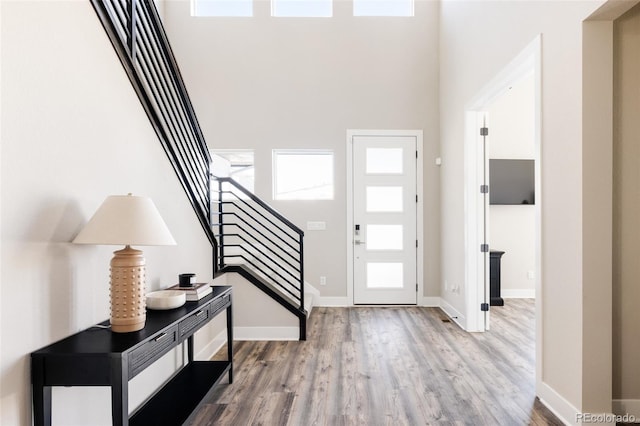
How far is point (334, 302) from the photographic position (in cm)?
483

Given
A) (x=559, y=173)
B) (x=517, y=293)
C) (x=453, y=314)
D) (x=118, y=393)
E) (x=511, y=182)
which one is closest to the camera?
(x=118, y=393)

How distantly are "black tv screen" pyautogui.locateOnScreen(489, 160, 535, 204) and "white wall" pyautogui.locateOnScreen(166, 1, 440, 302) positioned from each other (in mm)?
969

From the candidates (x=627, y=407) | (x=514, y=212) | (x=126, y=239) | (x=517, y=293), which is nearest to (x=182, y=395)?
(x=126, y=239)

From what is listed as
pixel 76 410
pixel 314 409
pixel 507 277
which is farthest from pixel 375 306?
pixel 76 410

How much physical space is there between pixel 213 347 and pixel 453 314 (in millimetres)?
2941

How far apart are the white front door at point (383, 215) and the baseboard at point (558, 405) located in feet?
8.42

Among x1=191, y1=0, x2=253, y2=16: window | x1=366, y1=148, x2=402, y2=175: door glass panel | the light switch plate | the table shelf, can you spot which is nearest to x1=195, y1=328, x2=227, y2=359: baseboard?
the table shelf

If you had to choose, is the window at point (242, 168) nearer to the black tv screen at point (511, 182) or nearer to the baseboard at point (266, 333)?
the baseboard at point (266, 333)

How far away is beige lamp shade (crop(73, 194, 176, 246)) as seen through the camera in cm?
142

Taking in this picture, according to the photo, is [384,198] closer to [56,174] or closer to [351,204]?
[351,204]

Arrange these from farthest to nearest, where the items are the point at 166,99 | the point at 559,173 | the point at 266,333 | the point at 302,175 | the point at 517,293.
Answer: the point at 517,293 < the point at 302,175 < the point at 266,333 < the point at 166,99 < the point at 559,173

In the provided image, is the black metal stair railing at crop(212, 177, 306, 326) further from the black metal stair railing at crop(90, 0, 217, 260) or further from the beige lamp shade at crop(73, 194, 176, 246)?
the beige lamp shade at crop(73, 194, 176, 246)

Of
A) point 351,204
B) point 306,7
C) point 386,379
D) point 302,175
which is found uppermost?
point 306,7

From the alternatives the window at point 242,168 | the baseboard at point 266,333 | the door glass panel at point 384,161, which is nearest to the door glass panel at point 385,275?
the door glass panel at point 384,161
